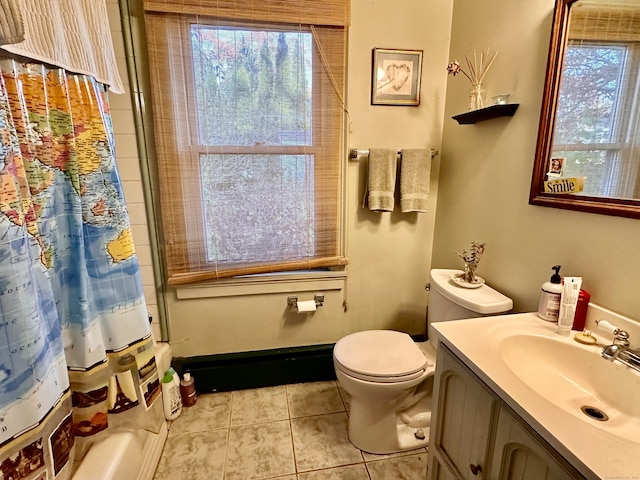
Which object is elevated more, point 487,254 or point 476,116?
point 476,116

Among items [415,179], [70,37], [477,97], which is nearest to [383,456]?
[415,179]

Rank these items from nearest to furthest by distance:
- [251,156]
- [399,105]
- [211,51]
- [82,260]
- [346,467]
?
[82,260], [346,467], [211,51], [251,156], [399,105]

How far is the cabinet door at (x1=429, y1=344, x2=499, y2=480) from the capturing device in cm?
85

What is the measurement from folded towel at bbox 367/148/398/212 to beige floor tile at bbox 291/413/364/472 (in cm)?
116

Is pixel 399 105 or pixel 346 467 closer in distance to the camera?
pixel 346 467

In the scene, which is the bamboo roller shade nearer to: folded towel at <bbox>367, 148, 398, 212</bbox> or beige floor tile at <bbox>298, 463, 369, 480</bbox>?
folded towel at <bbox>367, 148, 398, 212</bbox>

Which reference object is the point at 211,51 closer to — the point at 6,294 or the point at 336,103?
the point at 336,103

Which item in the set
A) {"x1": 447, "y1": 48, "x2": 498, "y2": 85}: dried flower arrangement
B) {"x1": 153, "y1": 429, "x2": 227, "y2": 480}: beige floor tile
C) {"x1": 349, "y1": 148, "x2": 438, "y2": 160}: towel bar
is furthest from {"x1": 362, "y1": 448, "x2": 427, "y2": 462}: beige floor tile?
{"x1": 447, "y1": 48, "x2": 498, "y2": 85}: dried flower arrangement

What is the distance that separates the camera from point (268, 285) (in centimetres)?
188

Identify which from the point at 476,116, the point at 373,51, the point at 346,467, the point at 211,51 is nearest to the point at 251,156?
the point at 211,51

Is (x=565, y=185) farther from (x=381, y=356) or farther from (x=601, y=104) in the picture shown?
(x=381, y=356)

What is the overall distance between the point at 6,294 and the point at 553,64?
175cm

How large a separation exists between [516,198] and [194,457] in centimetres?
184

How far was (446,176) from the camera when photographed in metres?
1.86
